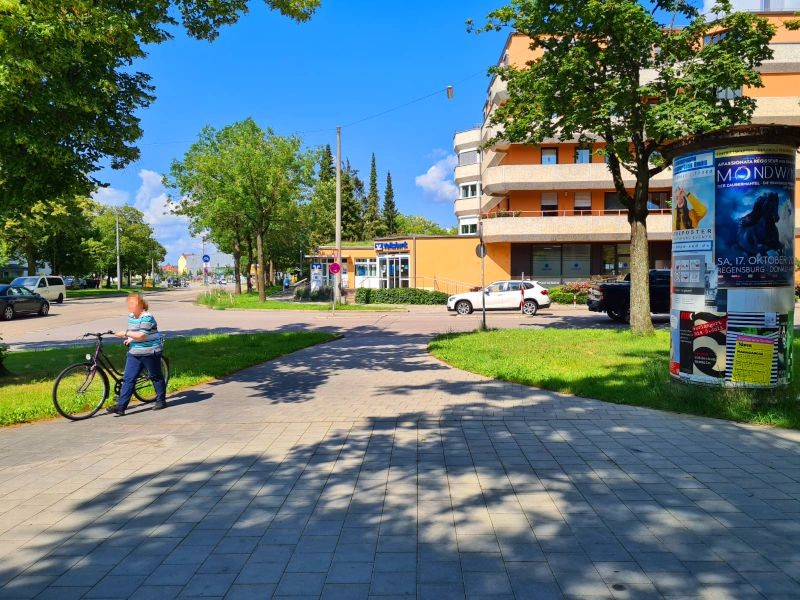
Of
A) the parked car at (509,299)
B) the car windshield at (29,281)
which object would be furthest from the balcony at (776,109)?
the car windshield at (29,281)

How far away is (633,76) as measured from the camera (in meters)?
13.5

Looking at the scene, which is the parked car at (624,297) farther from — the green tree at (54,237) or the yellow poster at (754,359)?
the green tree at (54,237)

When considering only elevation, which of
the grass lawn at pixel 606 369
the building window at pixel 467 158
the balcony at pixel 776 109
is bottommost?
the grass lawn at pixel 606 369

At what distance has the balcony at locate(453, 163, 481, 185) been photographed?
1948 inches

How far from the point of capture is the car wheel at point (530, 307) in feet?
81.2

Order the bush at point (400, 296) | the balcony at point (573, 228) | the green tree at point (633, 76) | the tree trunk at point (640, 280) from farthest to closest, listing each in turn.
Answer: the bush at point (400, 296) → the balcony at point (573, 228) → the tree trunk at point (640, 280) → the green tree at point (633, 76)

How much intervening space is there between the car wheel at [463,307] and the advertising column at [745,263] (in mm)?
19140

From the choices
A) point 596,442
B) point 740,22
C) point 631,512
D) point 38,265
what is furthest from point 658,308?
point 38,265

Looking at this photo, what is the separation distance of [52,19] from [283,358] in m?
7.50

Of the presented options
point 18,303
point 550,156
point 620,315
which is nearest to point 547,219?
point 550,156

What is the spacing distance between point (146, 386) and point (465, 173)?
45.3 meters

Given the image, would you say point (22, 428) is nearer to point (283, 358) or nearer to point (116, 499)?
point (116, 499)

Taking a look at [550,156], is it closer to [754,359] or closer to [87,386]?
[754,359]

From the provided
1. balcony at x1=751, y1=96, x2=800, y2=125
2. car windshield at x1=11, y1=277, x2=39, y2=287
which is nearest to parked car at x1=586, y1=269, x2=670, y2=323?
balcony at x1=751, y1=96, x2=800, y2=125
